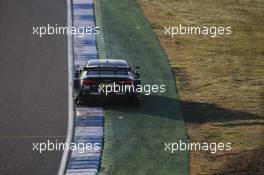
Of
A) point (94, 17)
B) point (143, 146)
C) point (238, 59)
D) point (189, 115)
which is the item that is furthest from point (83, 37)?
point (143, 146)

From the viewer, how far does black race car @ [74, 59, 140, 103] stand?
939 inches

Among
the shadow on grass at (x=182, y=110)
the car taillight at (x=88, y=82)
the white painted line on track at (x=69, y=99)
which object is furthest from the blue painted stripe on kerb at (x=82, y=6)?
the car taillight at (x=88, y=82)

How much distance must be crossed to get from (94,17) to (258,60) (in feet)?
28.4

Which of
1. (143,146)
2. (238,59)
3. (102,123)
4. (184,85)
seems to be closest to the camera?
(143,146)

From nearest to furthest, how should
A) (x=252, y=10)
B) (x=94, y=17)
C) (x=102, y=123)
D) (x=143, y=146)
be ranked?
(x=143, y=146) → (x=102, y=123) → (x=94, y=17) → (x=252, y=10)

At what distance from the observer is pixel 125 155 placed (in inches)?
784

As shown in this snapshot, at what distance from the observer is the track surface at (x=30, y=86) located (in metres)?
19.7


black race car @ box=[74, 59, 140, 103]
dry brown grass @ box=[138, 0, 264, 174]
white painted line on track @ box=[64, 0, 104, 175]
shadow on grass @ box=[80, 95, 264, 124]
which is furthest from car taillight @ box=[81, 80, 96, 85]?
dry brown grass @ box=[138, 0, 264, 174]

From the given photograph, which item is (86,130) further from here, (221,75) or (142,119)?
(221,75)

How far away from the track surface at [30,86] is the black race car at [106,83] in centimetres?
88

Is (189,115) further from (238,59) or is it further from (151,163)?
(238,59)

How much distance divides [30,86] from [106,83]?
3.69m

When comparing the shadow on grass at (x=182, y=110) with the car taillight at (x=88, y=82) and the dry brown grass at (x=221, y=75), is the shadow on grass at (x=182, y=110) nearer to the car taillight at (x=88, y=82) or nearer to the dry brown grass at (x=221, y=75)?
the dry brown grass at (x=221, y=75)

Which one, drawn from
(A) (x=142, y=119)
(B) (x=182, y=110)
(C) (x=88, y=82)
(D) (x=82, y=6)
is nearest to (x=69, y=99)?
(C) (x=88, y=82)
